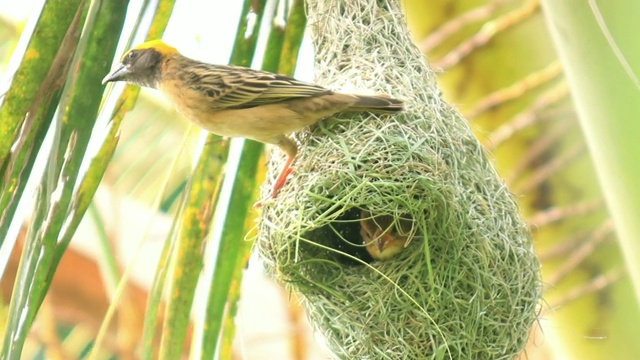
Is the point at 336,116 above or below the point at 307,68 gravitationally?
below

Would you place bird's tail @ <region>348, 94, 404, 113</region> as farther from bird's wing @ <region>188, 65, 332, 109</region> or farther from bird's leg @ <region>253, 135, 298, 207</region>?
bird's leg @ <region>253, 135, 298, 207</region>

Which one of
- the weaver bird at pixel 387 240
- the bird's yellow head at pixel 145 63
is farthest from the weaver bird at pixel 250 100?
the weaver bird at pixel 387 240

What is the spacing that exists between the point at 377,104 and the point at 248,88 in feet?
1.22

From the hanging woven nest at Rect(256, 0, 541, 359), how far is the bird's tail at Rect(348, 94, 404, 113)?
0.07 feet

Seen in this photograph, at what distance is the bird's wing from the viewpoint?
7.55ft

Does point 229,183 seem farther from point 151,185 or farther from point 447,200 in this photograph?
point 151,185

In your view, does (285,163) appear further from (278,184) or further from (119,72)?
(119,72)

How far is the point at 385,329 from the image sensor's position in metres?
2.19

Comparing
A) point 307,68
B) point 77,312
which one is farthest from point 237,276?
point 77,312

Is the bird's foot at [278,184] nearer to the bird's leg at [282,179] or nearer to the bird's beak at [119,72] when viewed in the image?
the bird's leg at [282,179]

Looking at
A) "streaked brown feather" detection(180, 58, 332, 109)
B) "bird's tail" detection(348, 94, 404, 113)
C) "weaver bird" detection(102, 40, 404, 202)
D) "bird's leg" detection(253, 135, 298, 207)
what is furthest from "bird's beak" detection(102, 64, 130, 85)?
"bird's tail" detection(348, 94, 404, 113)

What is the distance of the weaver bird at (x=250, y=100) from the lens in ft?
7.44

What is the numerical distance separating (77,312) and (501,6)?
386 centimetres

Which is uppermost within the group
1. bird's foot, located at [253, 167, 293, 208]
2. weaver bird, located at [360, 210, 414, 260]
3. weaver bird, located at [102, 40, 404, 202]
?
weaver bird, located at [102, 40, 404, 202]
